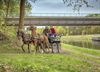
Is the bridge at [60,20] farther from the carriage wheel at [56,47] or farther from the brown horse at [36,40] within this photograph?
the brown horse at [36,40]

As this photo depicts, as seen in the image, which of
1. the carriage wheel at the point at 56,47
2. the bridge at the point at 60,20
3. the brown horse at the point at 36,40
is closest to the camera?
the brown horse at the point at 36,40

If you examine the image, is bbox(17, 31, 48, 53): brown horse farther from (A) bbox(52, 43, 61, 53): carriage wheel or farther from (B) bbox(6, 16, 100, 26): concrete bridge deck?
(B) bbox(6, 16, 100, 26): concrete bridge deck

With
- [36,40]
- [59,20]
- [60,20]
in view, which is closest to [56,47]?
[36,40]

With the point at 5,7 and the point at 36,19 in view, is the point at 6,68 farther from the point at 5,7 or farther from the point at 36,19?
the point at 36,19

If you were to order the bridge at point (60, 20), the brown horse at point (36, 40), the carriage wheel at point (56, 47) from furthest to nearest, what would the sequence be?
the bridge at point (60, 20) → the carriage wheel at point (56, 47) → the brown horse at point (36, 40)

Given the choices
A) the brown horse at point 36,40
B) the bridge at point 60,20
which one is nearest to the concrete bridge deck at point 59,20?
the bridge at point 60,20

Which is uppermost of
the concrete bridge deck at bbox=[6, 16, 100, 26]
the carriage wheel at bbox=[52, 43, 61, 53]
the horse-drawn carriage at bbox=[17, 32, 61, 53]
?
the horse-drawn carriage at bbox=[17, 32, 61, 53]

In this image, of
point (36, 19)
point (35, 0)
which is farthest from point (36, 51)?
point (36, 19)

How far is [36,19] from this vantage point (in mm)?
103688

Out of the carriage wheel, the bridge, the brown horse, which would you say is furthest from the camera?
the bridge

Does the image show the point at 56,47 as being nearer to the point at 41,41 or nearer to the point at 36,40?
the point at 41,41

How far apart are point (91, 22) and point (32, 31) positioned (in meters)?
80.8

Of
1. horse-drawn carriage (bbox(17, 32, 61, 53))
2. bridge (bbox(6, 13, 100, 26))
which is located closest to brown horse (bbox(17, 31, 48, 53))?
horse-drawn carriage (bbox(17, 32, 61, 53))

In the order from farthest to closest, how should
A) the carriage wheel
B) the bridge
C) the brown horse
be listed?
the bridge < the carriage wheel < the brown horse
